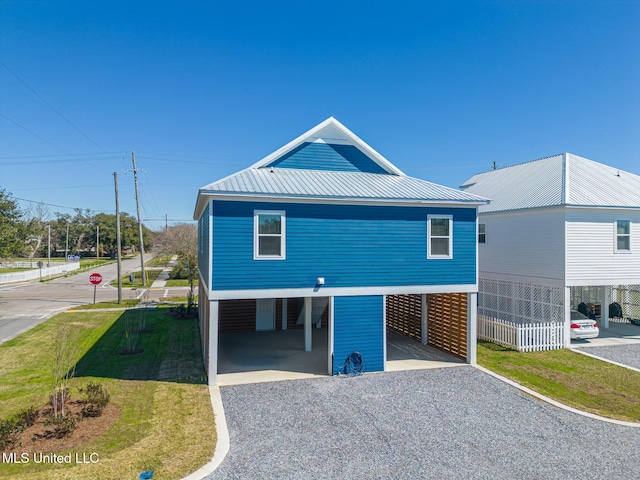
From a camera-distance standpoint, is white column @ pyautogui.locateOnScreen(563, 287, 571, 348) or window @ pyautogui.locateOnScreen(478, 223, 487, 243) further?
window @ pyautogui.locateOnScreen(478, 223, 487, 243)

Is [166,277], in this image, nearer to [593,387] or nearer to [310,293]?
[310,293]

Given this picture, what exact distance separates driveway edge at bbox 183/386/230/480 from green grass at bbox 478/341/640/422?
7.99 m

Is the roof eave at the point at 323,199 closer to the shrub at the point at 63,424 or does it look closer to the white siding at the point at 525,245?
the white siding at the point at 525,245

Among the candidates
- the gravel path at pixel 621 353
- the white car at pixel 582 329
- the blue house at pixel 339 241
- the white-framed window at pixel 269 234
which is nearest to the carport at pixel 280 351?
the blue house at pixel 339 241

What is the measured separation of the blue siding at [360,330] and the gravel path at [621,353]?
27.3ft

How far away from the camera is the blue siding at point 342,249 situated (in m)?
11.3

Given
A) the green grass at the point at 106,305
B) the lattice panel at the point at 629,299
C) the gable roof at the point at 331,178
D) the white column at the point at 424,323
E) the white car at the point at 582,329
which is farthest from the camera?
the green grass at the point at 106,305

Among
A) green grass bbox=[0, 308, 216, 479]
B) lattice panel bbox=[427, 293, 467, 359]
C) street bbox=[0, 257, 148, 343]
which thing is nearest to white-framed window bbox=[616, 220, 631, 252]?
lattice panel bbox=[427, 293, 467, 359]

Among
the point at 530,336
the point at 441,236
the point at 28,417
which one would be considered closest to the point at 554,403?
the point at 441,236

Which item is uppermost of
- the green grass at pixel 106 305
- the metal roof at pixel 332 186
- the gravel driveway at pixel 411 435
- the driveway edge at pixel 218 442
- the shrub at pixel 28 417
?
the metal roof at pixel 332 186

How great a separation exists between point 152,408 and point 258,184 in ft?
21.1

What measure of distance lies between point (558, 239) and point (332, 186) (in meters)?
9.59

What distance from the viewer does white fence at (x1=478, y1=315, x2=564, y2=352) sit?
15.2 meters

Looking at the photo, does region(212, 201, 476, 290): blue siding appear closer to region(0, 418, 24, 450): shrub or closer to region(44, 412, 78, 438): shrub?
region(44, 412, 78, 438): shrub
